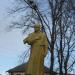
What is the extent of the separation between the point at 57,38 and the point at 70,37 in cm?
143

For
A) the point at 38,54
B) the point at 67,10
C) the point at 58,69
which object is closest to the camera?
the point at 38,54

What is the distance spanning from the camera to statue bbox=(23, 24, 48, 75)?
46.7 feet

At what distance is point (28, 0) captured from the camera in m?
32.8

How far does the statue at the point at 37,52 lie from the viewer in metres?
14.2

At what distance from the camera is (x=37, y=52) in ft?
47.1

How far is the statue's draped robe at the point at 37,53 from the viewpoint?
14.2 metres

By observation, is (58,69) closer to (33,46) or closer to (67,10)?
(67,10)

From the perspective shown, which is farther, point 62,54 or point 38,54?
point 62,54

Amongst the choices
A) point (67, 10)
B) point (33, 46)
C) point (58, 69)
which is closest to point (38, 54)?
point (33, 46)

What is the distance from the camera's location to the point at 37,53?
47.1ft

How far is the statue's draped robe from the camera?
561 inches

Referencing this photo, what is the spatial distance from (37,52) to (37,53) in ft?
0.12

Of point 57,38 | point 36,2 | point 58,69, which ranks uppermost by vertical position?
point 36,2

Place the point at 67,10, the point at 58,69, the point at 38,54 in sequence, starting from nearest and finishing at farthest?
1. the point at 38,54
2. the point at 67,10
3. the point at 58,69
